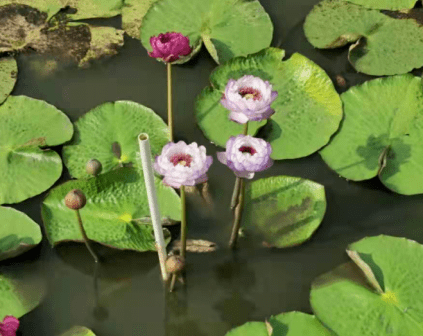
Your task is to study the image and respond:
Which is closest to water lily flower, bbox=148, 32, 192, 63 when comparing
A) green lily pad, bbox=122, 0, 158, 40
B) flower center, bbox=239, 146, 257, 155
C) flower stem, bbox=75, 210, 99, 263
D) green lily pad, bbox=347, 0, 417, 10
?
flower center, bbox=239, 146, 257, 155

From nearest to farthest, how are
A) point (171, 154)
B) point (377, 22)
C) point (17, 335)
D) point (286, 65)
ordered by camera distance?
point (171, 154)
point (17, 335)
point (286, 65)
point (377, 22)

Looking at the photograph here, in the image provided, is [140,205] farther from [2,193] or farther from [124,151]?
[2,193]

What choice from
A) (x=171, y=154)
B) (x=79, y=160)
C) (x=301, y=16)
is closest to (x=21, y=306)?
(x=79, y=160)

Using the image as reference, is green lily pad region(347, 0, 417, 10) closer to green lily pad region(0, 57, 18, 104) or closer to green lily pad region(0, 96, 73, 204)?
green lily pad region(0, 96, 73, 204)

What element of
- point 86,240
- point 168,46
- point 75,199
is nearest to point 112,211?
point 86,240

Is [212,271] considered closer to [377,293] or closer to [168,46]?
[377,293]

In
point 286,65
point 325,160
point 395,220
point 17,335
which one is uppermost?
point 286,65

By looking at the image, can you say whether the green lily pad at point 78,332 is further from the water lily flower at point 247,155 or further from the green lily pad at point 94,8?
the green lily pad at point 94,8
